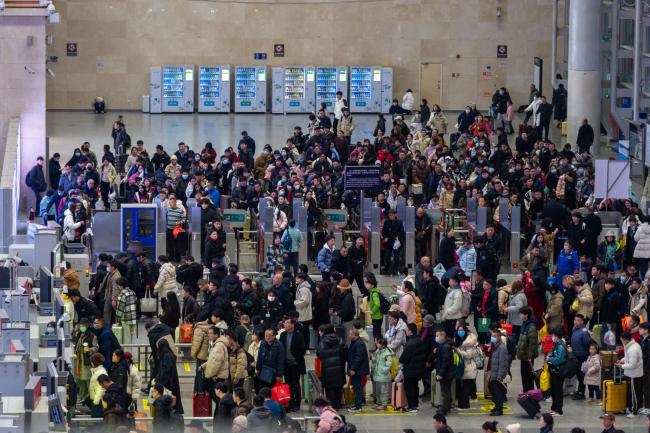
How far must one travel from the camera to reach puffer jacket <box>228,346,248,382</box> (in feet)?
72.3

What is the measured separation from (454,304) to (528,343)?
6.64 ft

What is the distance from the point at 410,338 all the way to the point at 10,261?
19.5 feet

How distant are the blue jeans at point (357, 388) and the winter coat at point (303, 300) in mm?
2043

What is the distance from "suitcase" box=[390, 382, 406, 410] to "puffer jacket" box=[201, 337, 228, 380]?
257 centimetres

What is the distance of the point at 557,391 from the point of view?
901 inches

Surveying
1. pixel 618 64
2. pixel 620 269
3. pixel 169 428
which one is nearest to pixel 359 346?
pixel 169 428

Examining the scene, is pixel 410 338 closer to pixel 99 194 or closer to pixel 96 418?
pixel 96 418

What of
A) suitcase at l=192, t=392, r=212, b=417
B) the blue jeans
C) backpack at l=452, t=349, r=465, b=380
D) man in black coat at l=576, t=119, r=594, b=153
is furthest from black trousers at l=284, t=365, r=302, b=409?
man in black coat at l=576, t=119, r=594, b=153

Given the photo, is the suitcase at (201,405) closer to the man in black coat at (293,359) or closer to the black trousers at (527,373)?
the man in black coat at (293,359)

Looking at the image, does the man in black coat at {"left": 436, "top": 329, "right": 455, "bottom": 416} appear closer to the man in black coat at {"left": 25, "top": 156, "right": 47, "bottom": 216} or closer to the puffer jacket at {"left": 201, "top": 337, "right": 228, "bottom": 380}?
the puffer jacket at {"left": 201, "top": 337, "right": 228, "bottom": 380}

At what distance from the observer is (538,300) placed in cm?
2603

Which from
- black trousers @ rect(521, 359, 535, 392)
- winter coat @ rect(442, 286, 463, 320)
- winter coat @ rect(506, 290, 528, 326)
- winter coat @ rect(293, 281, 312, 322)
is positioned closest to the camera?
black trousers @ rect(521, 359, 535, 392)

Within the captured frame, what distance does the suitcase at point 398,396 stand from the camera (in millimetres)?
23125

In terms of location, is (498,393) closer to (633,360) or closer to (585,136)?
(633,360)
